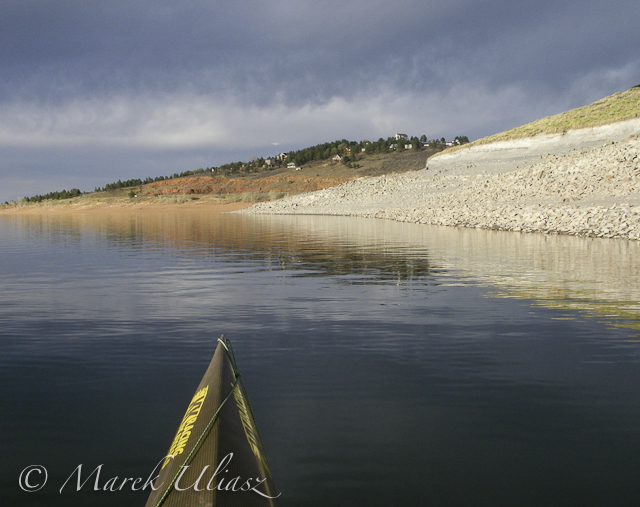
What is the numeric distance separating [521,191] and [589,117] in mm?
27597

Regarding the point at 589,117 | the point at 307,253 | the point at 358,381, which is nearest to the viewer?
the point at 358,381

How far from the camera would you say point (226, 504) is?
318 centimetres

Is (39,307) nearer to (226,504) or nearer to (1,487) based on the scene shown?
(1,487)

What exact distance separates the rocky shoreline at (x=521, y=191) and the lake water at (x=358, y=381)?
16.7m

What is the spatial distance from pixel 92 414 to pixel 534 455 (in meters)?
4.40

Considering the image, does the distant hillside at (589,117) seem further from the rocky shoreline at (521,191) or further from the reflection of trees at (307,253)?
the reflection of trees at (307,253)

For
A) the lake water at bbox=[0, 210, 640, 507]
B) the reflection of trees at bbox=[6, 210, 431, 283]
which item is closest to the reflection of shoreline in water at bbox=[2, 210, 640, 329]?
the reflection of trees at bbox=[6, 210, 431, 283]

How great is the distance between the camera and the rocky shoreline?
3014cm

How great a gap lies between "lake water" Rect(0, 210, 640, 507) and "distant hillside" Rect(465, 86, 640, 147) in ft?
165

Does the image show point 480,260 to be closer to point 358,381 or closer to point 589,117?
point 358,381

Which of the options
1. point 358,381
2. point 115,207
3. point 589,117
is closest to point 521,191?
point 589,117

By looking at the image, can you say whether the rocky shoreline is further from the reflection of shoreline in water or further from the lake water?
the lake water

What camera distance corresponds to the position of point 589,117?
199 feet

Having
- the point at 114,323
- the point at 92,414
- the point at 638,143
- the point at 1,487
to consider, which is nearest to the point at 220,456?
the point at 1,487
